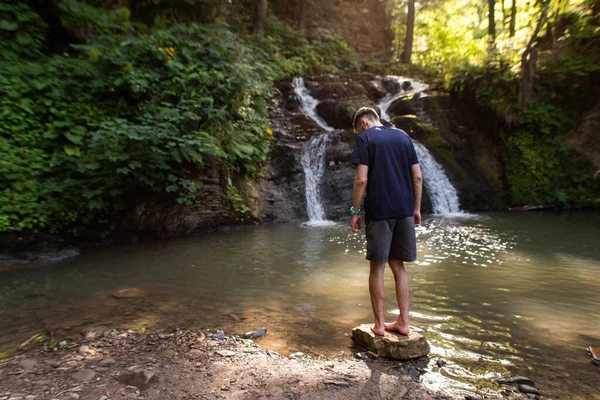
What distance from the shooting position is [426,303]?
390 centimetres

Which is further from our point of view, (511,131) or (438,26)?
(438,26)

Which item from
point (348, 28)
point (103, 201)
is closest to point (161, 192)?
point (103, 201)

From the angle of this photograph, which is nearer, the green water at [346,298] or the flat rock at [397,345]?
the flat rock at [397,345]

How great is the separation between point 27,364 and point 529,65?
15.3 metres

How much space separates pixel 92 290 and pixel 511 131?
14272 millimetres

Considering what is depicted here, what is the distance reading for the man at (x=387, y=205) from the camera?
2.90m

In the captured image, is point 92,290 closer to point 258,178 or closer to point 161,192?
point 161,192

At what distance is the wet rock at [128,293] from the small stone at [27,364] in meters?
1.66

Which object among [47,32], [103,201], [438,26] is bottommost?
[103,201]

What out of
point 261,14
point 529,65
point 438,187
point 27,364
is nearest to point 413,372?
point 27,364

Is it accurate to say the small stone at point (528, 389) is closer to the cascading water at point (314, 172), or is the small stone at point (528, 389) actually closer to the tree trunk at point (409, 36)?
the cascading water at point (314, 172)

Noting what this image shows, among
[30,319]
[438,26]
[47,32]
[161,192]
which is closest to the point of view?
[30,319]

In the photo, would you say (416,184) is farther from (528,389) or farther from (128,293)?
(128,293)

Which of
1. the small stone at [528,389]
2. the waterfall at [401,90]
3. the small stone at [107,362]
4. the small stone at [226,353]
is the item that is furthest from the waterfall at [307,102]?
the small stone at [528,389]
